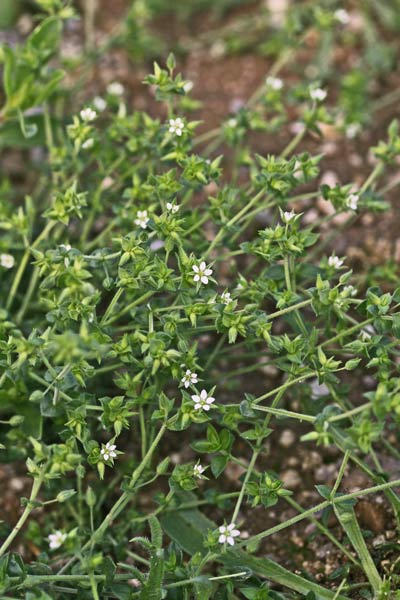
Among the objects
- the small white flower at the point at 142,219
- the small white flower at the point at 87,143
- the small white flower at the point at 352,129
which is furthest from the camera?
the small white flower at the point at 352,129

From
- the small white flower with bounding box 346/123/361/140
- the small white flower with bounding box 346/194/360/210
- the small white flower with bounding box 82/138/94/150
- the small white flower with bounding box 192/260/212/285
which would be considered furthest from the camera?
the small white flower with bounding box 346/123/361/140

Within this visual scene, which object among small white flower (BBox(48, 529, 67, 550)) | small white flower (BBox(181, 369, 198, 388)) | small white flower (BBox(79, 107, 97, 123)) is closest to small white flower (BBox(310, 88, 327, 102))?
small white flower (BBox(79, 107, 97, 123))

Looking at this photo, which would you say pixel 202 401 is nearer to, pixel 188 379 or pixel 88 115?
pixel 188 379

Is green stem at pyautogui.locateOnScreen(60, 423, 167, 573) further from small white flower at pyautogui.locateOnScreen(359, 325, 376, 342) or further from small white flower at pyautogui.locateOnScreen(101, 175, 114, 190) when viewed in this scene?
small white flower at pyautogui.locateOnScreen(101, 175, 114, 190)

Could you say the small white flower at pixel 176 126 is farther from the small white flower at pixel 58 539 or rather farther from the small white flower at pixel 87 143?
the small white flower at pixel 58 539

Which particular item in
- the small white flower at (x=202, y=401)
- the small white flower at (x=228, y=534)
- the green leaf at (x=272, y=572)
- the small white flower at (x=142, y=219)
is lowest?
the green leaf at (x=272, y=572)

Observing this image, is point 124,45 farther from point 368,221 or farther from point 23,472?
point 23,472

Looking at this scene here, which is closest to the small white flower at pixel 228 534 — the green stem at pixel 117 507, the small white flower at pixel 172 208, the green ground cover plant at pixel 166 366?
the green ground cover plant at pixel 166 366

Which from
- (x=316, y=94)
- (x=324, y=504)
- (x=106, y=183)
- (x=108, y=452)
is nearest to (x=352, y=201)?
(x=316, y=94)
